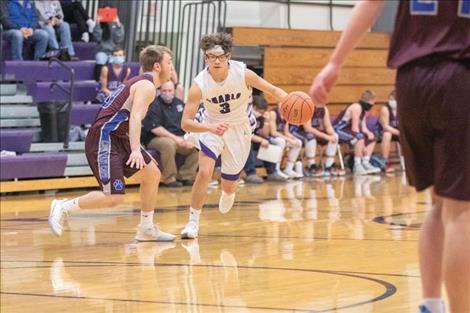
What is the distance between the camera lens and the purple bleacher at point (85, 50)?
627 inches

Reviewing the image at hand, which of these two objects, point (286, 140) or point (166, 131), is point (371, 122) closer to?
point (286, 140)

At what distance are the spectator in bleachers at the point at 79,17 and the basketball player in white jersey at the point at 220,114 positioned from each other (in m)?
7.50

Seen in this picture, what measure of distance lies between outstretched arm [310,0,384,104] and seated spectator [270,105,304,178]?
12373 mm

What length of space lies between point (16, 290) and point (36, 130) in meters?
8.13

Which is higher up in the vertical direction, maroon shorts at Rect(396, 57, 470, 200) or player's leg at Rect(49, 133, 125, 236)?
maroon shorts at Rect(396, 57, 470, 200)

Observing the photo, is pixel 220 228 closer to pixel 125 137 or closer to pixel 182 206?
pixel 125 137

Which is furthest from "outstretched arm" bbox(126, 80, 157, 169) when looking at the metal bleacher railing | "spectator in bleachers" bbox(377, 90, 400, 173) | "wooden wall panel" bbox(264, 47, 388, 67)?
"spectator in bleachers" bbox(377, 90, 400, 173)

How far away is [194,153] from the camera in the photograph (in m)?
14.9

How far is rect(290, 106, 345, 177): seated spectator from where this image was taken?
16.8m

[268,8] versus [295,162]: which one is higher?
[268,8]

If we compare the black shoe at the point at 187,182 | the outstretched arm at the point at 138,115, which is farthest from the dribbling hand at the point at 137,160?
the black shoe at the point at 187,182

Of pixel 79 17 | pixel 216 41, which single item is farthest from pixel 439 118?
pixel 79 17

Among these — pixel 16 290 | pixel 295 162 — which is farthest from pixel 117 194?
pixel 295 162

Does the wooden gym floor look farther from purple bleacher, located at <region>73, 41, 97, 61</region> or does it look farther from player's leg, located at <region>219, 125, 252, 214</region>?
purple bleacher, located at <region>73, 41, 97, 61</region>
